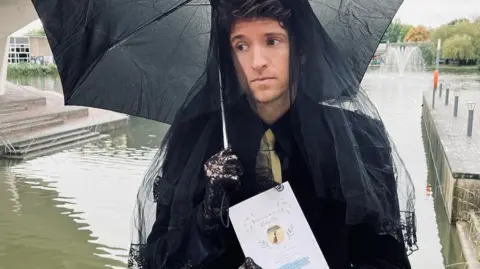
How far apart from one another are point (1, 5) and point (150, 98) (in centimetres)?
1268

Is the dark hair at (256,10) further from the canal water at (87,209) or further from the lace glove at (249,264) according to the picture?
the canal water at (87,209)

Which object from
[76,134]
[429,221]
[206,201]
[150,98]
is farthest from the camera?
[76,134]

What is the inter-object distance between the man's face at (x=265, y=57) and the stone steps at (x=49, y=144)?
8.66 metres

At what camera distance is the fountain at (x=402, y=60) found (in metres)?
32.8

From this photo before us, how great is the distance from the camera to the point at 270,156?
1.14 metres

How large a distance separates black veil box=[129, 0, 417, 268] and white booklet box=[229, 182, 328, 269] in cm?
7

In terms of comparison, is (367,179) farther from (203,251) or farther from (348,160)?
(203,251)

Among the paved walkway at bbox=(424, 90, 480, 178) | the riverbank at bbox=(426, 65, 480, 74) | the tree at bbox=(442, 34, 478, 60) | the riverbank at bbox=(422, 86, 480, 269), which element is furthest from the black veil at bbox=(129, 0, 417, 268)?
the tree at bbox=(442, 34, 478, 60)

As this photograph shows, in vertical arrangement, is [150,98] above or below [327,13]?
below

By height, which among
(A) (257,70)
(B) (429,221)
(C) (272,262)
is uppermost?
(A) (257,70)

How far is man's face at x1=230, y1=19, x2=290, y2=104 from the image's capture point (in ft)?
3.71

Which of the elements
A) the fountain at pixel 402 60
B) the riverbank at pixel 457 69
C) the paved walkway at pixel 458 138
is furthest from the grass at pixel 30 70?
the paved walkway at pixel 458 138

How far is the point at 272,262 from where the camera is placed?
3.52 ft

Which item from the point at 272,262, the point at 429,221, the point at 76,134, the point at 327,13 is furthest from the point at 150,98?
the point at 76,134
